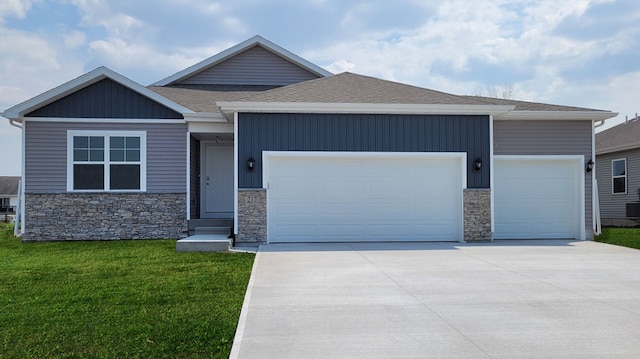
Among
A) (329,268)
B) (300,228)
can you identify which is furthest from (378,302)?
(300,228)

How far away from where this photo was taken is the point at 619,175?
62.0 ft

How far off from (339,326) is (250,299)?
1.45 meters

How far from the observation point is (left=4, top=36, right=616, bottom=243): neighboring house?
37.6ft

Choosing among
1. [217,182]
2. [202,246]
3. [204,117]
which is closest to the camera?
[202,246]

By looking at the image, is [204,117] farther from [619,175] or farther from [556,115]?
→ [619,175]

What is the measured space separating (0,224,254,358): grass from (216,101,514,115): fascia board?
11.3ft

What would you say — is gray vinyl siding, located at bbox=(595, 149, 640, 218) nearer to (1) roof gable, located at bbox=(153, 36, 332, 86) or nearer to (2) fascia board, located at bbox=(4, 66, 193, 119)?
(1) roof gable, located at bbox=(153, 36, 332, 86)

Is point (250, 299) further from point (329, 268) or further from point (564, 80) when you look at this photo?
point (564, 80)

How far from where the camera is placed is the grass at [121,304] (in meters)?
4.14

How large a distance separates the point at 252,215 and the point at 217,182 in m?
3.52

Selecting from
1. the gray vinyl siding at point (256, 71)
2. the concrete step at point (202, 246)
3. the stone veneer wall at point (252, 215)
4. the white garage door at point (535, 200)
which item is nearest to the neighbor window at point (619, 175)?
the white garage door at point (535, 200)

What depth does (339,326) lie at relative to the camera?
471cm

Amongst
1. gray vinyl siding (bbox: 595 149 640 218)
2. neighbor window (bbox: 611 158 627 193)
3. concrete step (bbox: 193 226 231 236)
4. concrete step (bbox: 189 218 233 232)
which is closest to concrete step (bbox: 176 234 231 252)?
concrete step (bbox: 193 226 231 236)

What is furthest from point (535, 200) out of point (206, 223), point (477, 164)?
point (206, 223)
